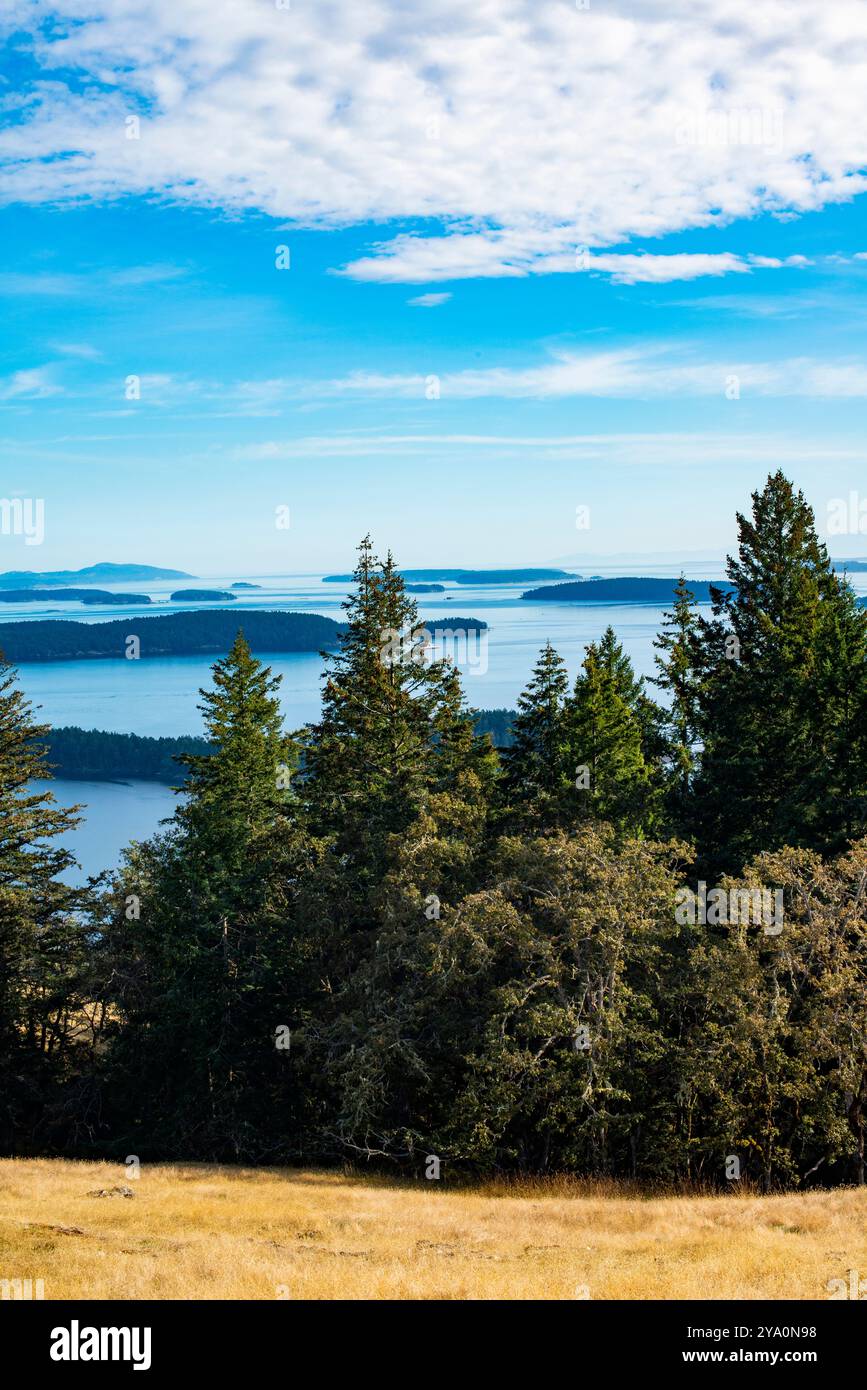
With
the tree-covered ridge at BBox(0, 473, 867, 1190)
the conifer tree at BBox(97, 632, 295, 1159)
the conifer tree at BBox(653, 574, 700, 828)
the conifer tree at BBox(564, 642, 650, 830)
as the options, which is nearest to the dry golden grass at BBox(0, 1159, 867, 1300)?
the tree-covered ridge at BBox(0, 473, 867, 1190)

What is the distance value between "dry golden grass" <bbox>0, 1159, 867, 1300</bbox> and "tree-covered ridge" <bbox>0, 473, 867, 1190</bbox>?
2358mm

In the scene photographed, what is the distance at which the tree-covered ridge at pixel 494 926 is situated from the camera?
25.3 metres

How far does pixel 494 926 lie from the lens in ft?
87.4

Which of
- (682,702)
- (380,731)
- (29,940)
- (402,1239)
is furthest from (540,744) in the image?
(402,1239)

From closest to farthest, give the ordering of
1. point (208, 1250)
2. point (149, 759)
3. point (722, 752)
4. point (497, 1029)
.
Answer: point (208, 1250)
point (497, 1029)
point (722, 752)
point (149, 759)

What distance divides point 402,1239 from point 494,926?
8956 millimetres

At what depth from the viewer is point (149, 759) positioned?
14412 cm

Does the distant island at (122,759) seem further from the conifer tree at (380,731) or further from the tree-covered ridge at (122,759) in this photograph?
the conifer tree at (380,731)

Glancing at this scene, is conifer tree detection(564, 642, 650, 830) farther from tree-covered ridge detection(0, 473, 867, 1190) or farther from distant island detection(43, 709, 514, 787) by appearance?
distant island detection(43, 709, 514, 787)

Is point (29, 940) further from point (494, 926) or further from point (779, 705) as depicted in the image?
point (779, 705)

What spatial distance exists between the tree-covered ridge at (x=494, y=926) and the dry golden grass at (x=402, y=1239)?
2358mm
